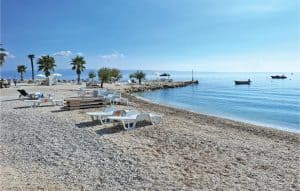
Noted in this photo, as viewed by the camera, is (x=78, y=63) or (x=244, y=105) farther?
(x=78, y=63)

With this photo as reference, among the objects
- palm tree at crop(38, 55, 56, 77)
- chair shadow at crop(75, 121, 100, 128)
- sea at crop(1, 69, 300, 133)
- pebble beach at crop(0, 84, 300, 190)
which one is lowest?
sea at crop(1, 69, 300, 133)

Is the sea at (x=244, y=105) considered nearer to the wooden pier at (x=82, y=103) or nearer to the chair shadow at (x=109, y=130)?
the wooden pier at (x=82, y=103)

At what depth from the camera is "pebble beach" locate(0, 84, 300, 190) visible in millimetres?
6418

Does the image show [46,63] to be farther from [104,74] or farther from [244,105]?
[244,105]

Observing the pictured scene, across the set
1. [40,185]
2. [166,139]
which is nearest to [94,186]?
[40,185]

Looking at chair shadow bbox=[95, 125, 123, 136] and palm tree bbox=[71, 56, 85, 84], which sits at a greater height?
palm tree bbox=[71, 56, 85, 84]

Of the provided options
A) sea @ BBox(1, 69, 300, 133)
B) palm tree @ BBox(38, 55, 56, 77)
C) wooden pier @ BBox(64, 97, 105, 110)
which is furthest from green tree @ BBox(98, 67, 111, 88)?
wooden pier @ BBox(64, 97, 105, 110)

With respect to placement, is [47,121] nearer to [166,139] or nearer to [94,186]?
[166,139]

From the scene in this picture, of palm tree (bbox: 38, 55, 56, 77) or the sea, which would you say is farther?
palm tree (bbox: 38, 55, 56, 77)

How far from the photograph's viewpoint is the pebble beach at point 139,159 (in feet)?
21.1

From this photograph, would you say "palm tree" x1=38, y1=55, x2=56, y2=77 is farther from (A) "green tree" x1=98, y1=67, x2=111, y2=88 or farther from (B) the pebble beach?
(B) the pebble beach

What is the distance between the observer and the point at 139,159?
7934 millimetres

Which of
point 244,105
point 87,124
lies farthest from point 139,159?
point 244,105

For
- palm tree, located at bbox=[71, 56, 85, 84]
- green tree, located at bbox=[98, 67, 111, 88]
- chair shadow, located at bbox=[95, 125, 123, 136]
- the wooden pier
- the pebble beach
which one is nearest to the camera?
the pebble beach
